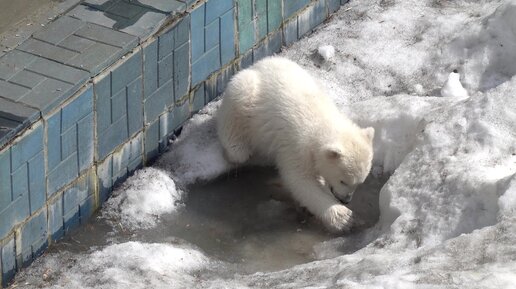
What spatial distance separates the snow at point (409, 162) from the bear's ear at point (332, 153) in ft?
1.19

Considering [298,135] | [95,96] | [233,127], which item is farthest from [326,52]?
[95,96]

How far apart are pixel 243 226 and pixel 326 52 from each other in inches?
73.3

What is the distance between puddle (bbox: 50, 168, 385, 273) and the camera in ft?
23.9

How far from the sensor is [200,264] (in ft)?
23.3

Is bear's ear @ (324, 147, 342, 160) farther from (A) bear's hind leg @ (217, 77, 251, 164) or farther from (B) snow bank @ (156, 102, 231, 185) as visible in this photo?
(B) snow bank @ (156, 102, 231, 185)

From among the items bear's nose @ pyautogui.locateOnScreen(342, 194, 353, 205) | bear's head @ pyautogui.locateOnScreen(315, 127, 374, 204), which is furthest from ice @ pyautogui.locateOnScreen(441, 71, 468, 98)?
bear's nose @ pyautogui.locateOnScreen(342, 194, 353, 205)

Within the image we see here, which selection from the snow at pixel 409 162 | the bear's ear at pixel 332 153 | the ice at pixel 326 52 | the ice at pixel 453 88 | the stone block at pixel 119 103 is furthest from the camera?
the ice at pixel 326 52

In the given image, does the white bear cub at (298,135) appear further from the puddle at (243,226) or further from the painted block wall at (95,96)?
the painted block wall at (95,96)

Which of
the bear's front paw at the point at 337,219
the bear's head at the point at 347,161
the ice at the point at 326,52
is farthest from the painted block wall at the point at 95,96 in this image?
the bear's front paw at the point at 337,219

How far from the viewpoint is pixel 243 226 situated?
757cm

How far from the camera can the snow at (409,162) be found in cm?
627

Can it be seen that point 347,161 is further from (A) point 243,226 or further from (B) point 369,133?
(A) point 243,226

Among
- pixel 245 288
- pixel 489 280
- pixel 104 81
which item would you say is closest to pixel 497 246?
pixel 489 280

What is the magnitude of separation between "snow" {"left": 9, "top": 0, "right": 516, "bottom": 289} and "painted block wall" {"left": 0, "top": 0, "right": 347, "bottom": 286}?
0.19 meters
